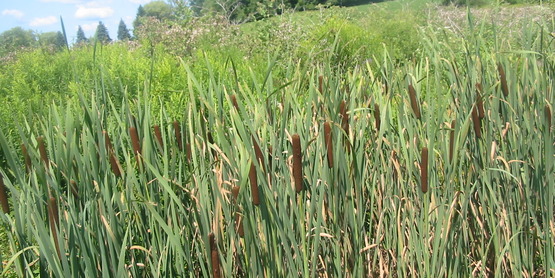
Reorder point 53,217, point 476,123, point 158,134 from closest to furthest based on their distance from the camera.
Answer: point 53,217 → point 158,134 → point 476,123

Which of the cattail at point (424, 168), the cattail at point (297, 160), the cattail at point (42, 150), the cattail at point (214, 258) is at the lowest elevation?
the cattail at point (214, 258)

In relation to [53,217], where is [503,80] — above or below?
above

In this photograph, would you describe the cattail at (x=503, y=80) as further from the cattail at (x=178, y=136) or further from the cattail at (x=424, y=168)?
the cattail at (x=178, y=136)

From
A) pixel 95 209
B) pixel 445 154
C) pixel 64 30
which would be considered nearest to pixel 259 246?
pixel 95 209

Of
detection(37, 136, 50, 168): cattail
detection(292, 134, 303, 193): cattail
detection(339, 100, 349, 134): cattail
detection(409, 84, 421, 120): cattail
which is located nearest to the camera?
detection(292, 134, 303, 193): cattail

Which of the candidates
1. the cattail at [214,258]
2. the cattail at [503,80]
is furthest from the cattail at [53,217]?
the cattail at [503,80]

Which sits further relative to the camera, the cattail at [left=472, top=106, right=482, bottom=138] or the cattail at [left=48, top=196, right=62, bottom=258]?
the cattail at [left=472, top=106, right=482, bottom=138]

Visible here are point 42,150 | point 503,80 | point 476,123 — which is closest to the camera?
point 42,150

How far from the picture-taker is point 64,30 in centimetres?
129

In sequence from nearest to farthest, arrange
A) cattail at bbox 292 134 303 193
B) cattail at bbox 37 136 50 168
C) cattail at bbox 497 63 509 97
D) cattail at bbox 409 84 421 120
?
cattail at bbox 292 134 303 193 → cattail at bbox 37 136 50 168 → cattail at bbox 409 84 421 120 → cattail at bbox 497 63 509 97

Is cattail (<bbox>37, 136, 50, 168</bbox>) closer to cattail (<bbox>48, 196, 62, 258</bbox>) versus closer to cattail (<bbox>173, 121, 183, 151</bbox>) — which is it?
cattail (<bbox>48, 196, 62, 258</bbox>)

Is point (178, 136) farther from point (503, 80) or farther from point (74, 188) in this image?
point (503, 80)

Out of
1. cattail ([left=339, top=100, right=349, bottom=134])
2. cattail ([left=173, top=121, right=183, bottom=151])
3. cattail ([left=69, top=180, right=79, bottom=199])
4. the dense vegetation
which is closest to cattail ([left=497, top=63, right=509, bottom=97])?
the dense vegetation

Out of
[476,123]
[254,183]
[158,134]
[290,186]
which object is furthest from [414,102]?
[158,134]
